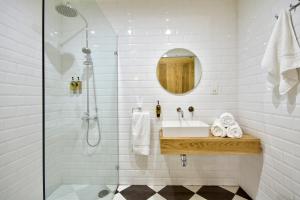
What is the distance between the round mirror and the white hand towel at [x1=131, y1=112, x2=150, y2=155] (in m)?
0.48

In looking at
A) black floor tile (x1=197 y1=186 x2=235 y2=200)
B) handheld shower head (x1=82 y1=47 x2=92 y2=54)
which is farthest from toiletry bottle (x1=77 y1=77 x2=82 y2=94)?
black floor tile (x1=197 y1=186 x2=235 y2=200)

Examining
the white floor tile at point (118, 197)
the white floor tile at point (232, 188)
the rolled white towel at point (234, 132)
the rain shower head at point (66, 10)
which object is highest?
the rain shower head at point (66, 10)

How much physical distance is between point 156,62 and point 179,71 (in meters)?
0.32

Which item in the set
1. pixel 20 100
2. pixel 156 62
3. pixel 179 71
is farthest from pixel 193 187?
pixel 20 100

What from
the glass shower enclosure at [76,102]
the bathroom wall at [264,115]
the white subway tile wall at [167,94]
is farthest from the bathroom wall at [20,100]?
the bathroom wall at [264,115]

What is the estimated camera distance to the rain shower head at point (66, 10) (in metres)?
1.09

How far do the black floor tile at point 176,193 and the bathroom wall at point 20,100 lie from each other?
1.34m

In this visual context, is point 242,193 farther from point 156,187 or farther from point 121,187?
point 121,187

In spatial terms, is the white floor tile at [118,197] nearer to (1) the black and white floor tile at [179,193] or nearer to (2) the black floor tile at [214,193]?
(1) the black and white floor tile at [179,193]

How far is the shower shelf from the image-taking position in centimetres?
160

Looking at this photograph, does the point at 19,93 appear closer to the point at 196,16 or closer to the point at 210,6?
the point at 196,16

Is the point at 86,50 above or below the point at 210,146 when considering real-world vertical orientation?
above

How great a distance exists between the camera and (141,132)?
6.56ft

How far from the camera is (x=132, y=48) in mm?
2117
